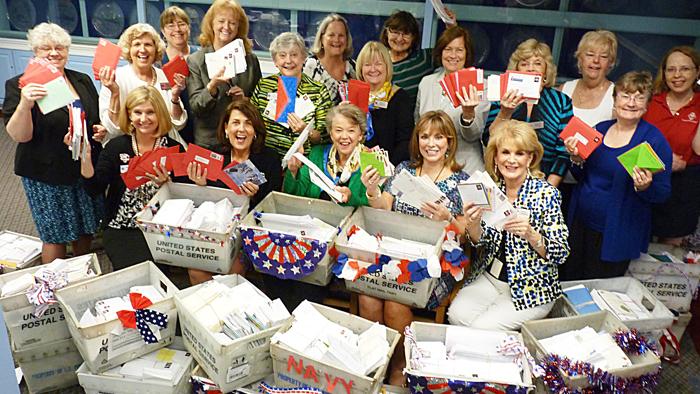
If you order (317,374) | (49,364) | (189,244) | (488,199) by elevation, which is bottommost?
(49,364)

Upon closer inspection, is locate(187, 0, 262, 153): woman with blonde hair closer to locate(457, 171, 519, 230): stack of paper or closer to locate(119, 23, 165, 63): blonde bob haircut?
locate(119, 23, 165, 63): blonde bob haircut

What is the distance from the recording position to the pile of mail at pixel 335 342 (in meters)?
2.21

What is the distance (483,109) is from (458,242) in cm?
93

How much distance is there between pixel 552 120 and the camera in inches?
119

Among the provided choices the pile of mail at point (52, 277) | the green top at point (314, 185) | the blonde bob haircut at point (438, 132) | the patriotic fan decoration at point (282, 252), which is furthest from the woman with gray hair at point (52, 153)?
the blonde bob haircut at point (438, 132)

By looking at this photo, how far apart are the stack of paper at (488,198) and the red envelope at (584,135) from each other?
575 millimetres

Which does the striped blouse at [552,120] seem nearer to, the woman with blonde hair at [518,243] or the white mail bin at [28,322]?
the woman with blonde hair at [518,243]

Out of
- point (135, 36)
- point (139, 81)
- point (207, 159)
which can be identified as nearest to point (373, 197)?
point (207, 159)

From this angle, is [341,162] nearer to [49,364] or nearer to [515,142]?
[515,142]

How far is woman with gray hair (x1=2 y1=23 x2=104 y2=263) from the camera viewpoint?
10.1 feet

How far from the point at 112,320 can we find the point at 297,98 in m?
1.56

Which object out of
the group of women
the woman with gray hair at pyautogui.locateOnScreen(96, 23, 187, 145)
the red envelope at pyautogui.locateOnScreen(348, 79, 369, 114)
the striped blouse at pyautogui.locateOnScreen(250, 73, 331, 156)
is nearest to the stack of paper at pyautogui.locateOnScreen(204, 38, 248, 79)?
the group of women

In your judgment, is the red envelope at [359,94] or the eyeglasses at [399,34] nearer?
the red envelope at [359,94]

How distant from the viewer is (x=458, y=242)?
2.64 meters
